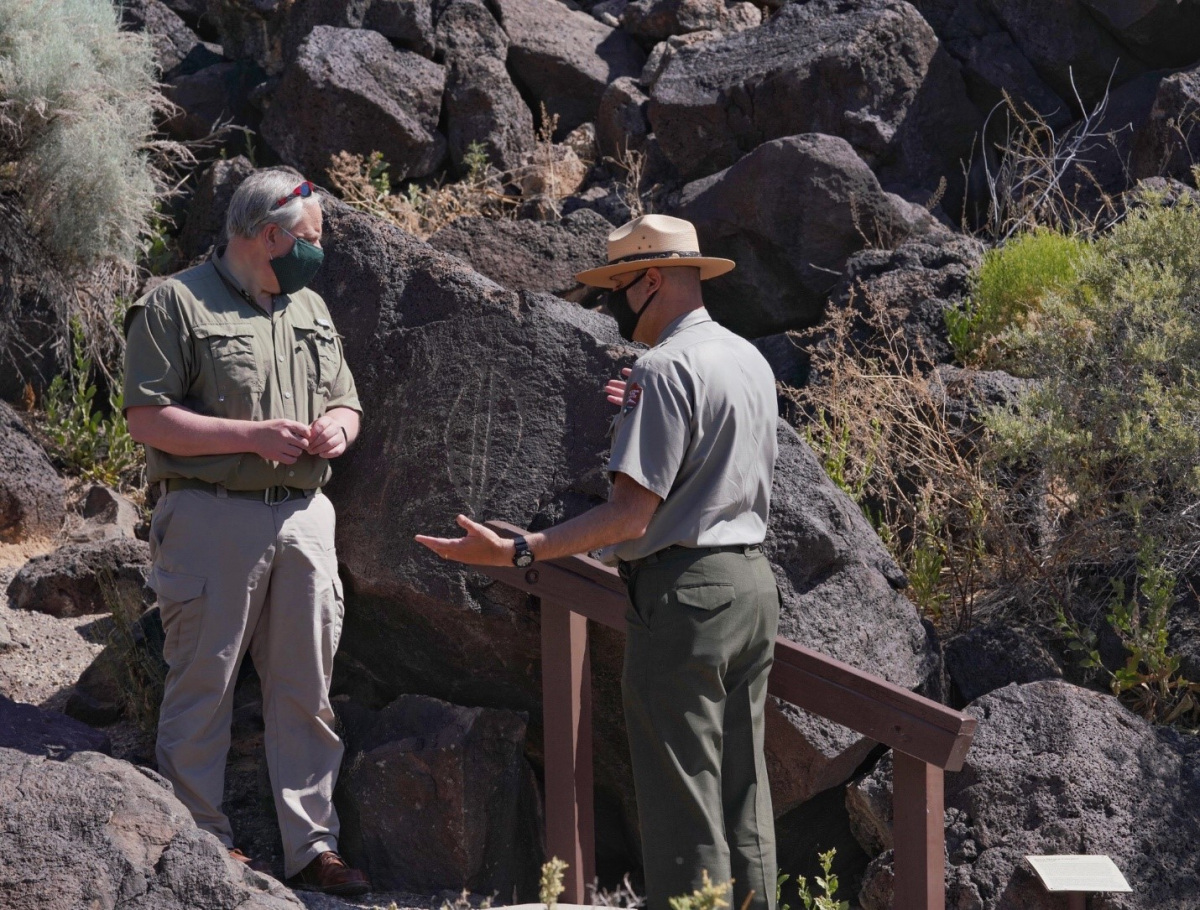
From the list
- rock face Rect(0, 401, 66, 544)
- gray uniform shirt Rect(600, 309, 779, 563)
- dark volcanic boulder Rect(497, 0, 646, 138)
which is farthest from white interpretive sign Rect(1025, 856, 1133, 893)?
dark volcanic boulder Rect(497, 0, 646, 138)

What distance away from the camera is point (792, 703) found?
399 cm

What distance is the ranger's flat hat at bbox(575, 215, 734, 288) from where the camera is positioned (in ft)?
11.7

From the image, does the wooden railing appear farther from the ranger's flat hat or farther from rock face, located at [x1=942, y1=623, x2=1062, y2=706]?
rock face, located at [x1=942, y1=623, x2=1062, y2=706]

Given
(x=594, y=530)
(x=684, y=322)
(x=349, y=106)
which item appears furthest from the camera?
(x=349, y=106)

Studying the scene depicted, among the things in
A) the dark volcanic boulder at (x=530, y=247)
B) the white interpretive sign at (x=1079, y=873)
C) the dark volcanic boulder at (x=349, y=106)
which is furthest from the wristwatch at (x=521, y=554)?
the dark volcanic boulder at (x=349, y=106)

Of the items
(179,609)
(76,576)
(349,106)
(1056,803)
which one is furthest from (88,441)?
(1056,803)

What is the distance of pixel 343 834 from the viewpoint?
179 inches

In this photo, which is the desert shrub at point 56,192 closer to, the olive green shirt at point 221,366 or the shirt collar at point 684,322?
the olive green shirt at point 221,366

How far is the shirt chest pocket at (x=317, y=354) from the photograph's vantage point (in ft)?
13.9

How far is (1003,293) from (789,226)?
171 cm

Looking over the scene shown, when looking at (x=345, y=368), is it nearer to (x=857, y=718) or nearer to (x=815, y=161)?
(x=857, y=718)

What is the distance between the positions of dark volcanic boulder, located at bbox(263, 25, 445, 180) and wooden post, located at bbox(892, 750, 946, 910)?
7411mm

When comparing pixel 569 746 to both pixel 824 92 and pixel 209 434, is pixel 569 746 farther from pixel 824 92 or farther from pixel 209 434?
pixel 824 92

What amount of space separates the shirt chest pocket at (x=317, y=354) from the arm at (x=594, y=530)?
3.42ft
